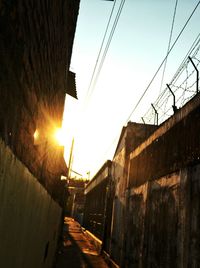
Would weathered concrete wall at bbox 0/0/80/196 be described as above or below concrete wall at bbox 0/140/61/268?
above

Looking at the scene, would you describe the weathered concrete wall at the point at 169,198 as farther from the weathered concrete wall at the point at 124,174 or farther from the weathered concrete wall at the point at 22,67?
the weathered concrete wall at the point at 22,67

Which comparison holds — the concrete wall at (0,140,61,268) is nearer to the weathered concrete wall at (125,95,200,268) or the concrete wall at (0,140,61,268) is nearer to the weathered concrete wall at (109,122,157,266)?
the weathered concrete wall at (125,95,200,268)

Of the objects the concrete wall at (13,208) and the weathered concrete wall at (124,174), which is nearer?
the concrete wall at (13,208)

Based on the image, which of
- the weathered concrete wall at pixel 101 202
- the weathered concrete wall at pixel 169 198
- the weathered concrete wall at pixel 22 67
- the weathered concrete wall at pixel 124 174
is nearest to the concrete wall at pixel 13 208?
the weathered concrete wall at pixel 22 67

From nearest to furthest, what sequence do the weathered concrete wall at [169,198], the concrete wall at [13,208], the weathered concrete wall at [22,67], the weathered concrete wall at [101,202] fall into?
the weathered concrete wall at [22,67]
the concrete wall at [13,208]
the weathered concrete wall at [169,198]
the weathered concrete wall at [101,202]

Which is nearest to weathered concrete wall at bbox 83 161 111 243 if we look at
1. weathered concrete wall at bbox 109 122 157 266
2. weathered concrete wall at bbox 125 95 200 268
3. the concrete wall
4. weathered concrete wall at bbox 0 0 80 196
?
weathered concrete wall at bbox 109 122 157 266

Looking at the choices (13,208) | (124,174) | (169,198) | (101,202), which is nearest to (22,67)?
(13,208)

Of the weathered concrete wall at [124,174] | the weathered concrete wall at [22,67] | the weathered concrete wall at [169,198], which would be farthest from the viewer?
the weathered concrete wall at [124,174]

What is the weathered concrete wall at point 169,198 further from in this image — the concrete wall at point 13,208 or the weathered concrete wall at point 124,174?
the concrete wall at point 13,208

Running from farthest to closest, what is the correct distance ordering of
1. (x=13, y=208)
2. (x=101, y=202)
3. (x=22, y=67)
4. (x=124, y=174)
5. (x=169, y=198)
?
(x=101, y=202), (x=124, y=174), (x=169, y=198), (x=13, y=208), (x=22, y=67)

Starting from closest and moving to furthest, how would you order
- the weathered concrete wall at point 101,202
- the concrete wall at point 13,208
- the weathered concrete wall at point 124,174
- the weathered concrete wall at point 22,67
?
the weathered concrete wall at point 22,67 < the concrete wall at point 13,208 < the weathered concrete wall at point 124,174 < the weathered concrete wall at point 101,202

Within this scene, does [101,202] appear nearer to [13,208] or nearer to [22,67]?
[13,208]

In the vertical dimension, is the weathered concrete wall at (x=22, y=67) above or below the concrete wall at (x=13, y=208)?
above

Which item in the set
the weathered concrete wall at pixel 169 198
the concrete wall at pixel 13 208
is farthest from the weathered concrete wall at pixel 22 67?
the weathered concrete wall at pixel 169 198
